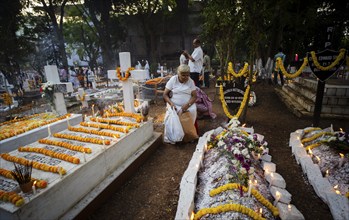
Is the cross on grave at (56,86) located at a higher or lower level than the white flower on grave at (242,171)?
higher

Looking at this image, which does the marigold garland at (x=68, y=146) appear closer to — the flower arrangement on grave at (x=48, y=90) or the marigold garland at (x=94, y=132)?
the marigold garland at (x=94, y=132)

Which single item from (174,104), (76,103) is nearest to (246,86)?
(174,104)

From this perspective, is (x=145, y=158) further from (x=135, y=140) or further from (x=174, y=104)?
(x=174, y=104)

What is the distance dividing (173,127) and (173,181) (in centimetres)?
170

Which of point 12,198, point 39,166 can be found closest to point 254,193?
point 12,198

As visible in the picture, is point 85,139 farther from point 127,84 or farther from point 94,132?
point 127,84

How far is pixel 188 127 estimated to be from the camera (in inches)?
214

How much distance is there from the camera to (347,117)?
6.36 metres

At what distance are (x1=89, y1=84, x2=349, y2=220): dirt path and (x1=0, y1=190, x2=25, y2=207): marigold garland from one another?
Answer: 1132 millimetres

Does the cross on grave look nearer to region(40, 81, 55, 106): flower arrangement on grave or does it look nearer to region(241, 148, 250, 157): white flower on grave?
region(40, 81, 55, 106): flower arrangement on grave

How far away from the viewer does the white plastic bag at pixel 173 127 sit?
5324 millimetres

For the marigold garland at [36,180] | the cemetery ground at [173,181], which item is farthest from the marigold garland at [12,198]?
the cemetery ground at [173,181]

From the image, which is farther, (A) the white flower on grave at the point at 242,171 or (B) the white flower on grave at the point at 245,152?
(B) the white flower on grave at the point at 245,152

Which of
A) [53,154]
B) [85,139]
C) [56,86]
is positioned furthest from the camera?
[56,86]
